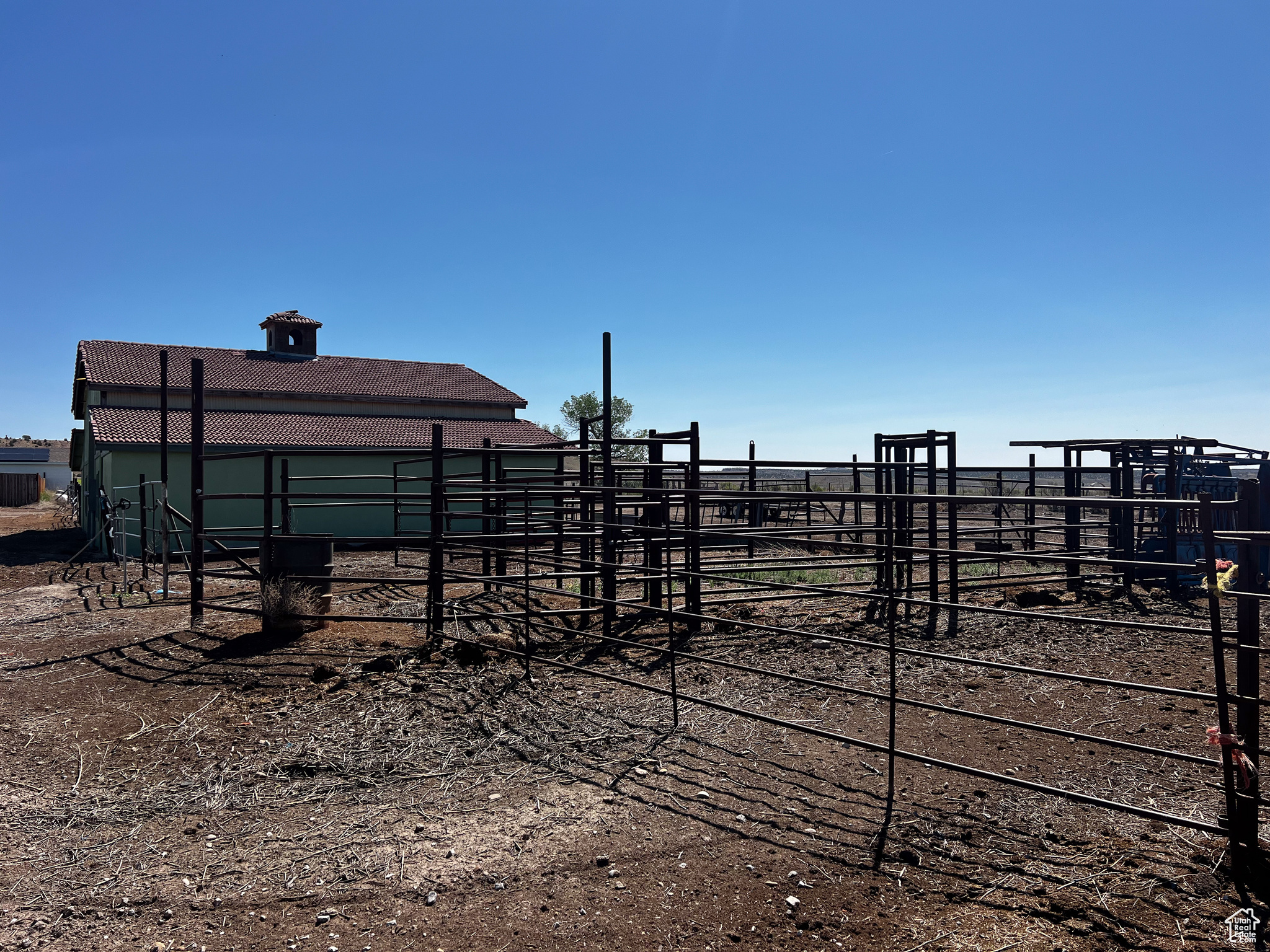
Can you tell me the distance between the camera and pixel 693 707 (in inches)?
235

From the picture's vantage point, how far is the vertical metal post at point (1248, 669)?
3.30 m

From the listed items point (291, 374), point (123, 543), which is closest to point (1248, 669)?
point (123, 543)


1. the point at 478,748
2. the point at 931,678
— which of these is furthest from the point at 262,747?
the point at 931,678

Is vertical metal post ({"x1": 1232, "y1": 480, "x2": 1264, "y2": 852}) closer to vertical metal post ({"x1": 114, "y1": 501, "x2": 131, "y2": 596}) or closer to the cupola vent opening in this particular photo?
vertical metal post ({"x1": 114, "y1": 501, "x2": 131, "y2": 596})

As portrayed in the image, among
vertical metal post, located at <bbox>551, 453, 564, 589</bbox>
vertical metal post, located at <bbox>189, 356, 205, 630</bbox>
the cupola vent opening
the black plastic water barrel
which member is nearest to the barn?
the cupola vent opening

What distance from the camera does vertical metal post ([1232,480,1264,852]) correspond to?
3.30m

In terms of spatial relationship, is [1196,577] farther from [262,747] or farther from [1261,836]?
[262,747]

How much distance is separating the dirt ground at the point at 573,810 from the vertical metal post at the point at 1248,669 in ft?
0.92

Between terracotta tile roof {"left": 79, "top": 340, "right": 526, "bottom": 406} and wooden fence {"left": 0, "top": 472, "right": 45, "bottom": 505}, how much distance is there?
29334mm

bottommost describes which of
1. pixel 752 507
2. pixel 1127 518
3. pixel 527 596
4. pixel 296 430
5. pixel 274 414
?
pixel 527 596

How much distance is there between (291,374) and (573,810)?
85.4 feet

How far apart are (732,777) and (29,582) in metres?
14.3

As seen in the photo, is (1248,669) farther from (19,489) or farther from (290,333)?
(19,489)

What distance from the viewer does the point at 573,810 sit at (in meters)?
4.24
